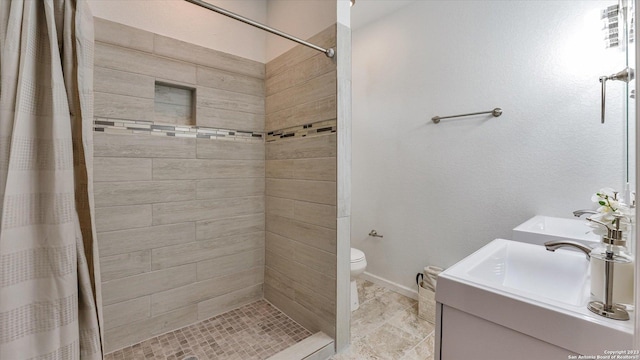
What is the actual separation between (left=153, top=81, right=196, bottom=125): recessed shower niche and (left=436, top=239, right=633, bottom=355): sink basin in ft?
6.31

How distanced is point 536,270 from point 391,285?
1.63m

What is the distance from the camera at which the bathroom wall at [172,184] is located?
1.58 meters

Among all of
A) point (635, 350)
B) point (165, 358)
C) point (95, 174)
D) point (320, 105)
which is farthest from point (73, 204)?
point (635, 350)

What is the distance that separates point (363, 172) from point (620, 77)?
190 centimetres

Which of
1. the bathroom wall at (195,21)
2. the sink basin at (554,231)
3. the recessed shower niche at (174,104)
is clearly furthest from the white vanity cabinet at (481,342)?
the bathroom wall at (195,21)

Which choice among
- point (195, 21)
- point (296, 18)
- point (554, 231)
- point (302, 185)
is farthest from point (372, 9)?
point (554, 231)

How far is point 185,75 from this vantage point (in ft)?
6.03

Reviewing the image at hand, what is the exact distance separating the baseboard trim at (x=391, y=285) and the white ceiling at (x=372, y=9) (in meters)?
2.57

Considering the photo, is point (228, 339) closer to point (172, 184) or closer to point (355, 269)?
point (355, 269)

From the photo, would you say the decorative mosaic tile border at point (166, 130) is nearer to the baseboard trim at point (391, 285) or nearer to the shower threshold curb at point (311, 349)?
the shower threshold curb at point (311, 349)

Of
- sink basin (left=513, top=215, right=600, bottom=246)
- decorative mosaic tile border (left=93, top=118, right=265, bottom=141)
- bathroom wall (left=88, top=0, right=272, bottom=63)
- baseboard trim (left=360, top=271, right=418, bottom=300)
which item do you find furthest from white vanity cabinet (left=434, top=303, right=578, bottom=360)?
bathroom wall (left=88, top=0, right=272, bottom=63)

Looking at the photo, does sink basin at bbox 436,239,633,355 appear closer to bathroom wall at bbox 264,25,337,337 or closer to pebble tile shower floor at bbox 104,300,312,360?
bathroom wall at bbox 264,25,337,337

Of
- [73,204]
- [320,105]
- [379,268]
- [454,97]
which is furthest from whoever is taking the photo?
[379,268]

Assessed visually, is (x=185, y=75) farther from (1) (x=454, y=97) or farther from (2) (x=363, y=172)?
(1) (x=454, y=97)
